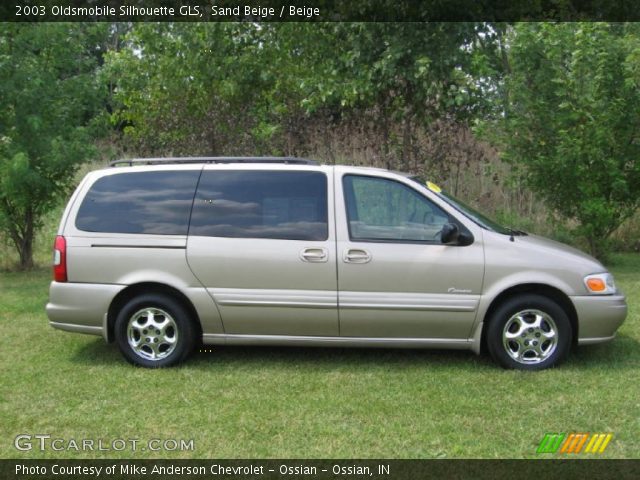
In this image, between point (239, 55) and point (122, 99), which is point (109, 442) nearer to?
point (239, 55)

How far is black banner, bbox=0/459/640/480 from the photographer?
4082 mm

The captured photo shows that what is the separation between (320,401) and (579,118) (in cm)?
752

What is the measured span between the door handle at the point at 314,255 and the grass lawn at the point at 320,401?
3.12ft

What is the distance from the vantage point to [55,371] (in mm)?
6160

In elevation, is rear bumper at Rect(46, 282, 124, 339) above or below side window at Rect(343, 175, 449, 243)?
below

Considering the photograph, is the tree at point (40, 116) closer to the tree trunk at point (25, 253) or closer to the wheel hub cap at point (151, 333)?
the tree trunk at point (25, 253)

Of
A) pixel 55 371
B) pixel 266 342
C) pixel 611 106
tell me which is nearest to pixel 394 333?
pixel 266 342

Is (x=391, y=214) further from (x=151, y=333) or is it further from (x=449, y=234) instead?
(x=151, y=333)

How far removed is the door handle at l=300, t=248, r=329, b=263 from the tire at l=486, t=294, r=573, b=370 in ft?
4.92

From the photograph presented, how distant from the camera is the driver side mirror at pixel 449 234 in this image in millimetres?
5895

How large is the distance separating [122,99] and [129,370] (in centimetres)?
981

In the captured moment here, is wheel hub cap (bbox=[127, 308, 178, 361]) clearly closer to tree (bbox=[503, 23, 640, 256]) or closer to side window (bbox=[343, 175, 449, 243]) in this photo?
side window (bbox=[343, 175, 449, 243])

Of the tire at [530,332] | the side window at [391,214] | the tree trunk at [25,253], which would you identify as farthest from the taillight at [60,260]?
the tree trunk at [25,253]

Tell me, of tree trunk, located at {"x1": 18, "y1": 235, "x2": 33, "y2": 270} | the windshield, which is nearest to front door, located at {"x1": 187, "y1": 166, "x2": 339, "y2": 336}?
the windshield
